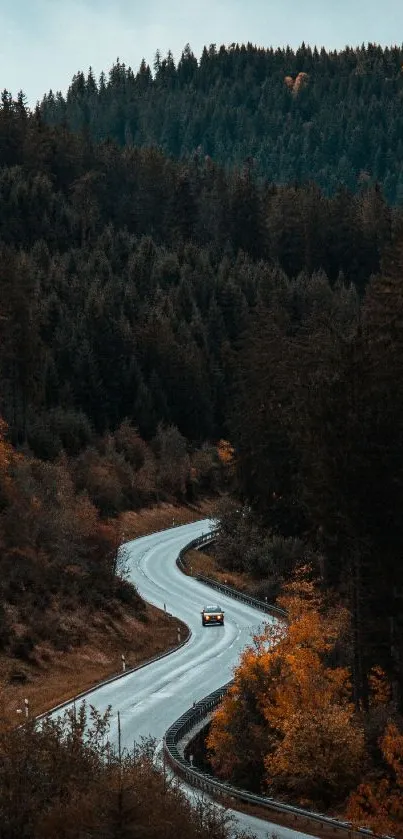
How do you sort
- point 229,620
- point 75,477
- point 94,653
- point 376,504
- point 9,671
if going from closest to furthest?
point 376,504, point 9,671, point 94,653, point 229,620, point 75,477

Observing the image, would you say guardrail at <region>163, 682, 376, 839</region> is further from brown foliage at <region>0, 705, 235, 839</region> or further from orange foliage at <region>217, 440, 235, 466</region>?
orange foliage at <region>217, 440, 235, 466</region>

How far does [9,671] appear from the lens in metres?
46.6

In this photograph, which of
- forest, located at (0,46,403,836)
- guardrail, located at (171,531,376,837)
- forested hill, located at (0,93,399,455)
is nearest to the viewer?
guardrail, located at (171,531,376,837)

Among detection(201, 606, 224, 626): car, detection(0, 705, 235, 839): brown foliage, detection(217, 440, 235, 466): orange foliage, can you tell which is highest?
detection(0, 705, 235, 839): brown foliage

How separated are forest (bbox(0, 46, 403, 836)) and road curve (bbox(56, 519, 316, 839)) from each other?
3323mm

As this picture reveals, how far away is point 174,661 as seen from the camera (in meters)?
55.0

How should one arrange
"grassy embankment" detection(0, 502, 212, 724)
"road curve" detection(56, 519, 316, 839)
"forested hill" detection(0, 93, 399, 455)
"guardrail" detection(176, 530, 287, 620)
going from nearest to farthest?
"road curve" detection(56, 519, 316, 839) < "grassy embankment" detection(0, 502, 212, 724) < "guardrail" detection(176, 530, 287, 620) < "forested hill" detection(0, 93, 399, 455)

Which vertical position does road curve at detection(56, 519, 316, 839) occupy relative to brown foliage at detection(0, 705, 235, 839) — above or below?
below

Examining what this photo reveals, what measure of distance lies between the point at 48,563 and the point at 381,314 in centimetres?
2181

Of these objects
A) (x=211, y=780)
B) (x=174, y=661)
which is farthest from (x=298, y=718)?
(x=174, y=661)

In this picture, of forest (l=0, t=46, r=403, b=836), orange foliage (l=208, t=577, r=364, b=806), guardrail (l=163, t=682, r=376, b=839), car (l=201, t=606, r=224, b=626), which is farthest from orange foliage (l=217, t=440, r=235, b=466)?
guardrail (l=163, t=682, r=376, b=839)

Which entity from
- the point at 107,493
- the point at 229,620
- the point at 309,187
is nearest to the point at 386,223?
the point at 309,187

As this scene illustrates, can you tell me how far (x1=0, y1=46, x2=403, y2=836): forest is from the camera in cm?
3747

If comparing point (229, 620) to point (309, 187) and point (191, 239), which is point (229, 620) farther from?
point (309, 187)
